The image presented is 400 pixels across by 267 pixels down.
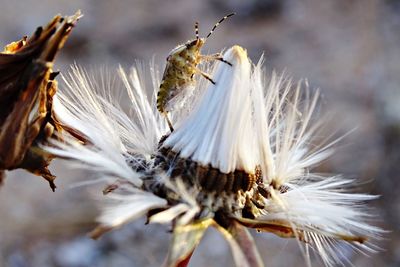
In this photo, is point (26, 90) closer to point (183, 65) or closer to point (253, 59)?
point (183, 65)

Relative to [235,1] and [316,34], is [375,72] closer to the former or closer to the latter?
[316,34]

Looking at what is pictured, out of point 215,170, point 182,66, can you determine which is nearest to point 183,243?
point 215,170

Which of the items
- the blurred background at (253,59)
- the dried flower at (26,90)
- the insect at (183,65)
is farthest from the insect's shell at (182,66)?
the blurred background at (253,59)

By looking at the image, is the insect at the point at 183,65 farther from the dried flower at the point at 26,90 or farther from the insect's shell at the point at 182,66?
the dried flower at the point at 26,90

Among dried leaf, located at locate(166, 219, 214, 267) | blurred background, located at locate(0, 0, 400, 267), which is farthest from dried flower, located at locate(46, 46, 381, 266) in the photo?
blurred background, located at locate(0, 0, 400, 267)

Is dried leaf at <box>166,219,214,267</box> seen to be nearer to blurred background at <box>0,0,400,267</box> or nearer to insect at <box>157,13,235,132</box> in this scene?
insect at <box>157,13,235,132</box>

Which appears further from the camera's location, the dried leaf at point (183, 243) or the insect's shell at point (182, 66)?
the insect's shell at point (182, 66)
